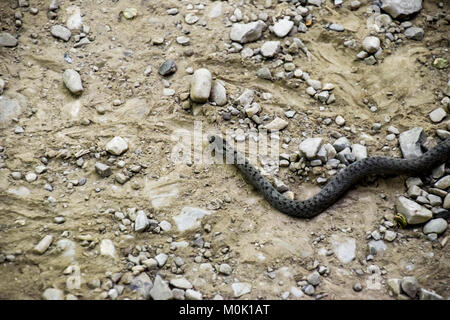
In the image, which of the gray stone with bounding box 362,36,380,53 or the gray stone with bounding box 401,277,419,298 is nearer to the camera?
the gray stone with bounding box 401,277,419,298

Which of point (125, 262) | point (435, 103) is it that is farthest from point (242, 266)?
point (435, 103)

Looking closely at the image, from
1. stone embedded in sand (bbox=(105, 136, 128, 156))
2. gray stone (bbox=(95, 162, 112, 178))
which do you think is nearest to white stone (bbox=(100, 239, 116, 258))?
gray stone (bbox=(95, 162, 112, 178))

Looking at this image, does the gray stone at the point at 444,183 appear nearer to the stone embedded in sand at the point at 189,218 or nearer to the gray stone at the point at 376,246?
the gray stone at the point at 376,246

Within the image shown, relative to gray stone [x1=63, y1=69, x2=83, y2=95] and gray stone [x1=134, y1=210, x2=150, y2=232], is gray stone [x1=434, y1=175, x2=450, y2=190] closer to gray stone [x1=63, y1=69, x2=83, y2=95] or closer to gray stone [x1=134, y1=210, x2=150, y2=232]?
gray stone [x1=134, y1=210, x2=150, y2=232]

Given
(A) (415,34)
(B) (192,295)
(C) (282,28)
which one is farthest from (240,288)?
(A) (415,34)

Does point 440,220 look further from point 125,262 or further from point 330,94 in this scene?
point 125,262

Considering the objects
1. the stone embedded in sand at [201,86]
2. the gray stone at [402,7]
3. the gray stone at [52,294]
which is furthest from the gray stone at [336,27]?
the gray stone at [52,294]
